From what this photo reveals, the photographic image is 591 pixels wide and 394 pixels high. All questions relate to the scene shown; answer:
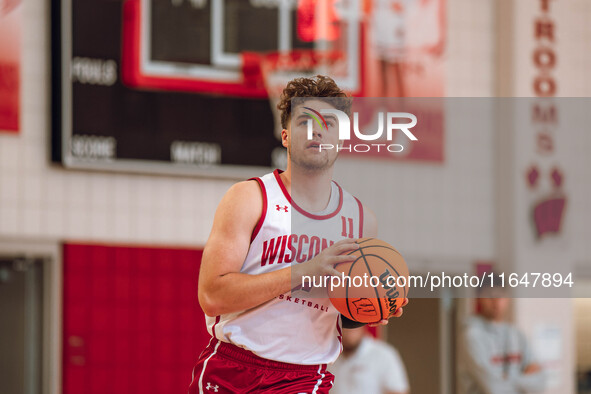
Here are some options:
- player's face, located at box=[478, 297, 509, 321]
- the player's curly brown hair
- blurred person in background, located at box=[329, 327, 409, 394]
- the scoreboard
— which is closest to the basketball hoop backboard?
the scoreboard

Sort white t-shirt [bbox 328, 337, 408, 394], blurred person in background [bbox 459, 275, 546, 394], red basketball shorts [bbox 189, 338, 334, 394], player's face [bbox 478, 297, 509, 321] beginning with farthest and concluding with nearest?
white t-shirt [bbox 328, 337, 408, 394] → player's face [bbox 478, 297, 509, 321] → blurred person in background [bbox 459, 275, 546, 394] → red basketball shorts [bbox 189, 338, 334, 394]

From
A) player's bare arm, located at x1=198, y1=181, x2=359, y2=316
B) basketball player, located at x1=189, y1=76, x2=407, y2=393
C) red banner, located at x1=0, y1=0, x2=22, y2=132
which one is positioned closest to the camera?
player's bare arm, located at x1=198, y1=181, x2=359, y2=316

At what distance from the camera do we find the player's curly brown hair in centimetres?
316

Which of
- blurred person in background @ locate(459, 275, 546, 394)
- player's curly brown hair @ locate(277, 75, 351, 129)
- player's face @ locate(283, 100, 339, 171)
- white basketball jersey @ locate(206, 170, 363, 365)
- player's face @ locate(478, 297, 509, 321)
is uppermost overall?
player's curly brown hair @ locate(277, 75, 351, 129)

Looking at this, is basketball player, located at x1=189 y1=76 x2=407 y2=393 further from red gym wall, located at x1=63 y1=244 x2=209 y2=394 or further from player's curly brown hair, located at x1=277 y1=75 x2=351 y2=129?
red gym wall, located at x1=63 y1=244 x2=209 y2=394

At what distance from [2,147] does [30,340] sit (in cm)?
159

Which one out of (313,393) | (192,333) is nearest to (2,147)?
(192,333)

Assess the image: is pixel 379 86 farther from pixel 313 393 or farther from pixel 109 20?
pixel 313 393

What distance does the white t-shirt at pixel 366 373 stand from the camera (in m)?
7.26

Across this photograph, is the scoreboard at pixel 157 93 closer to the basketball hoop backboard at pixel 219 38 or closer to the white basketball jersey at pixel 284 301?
the basketball hoop backboard at pixel 219 38

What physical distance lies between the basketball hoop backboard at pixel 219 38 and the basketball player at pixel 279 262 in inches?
206

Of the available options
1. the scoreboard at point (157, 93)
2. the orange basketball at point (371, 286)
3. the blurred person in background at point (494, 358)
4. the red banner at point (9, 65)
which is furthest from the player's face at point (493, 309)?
the red banner at point (9, 65)

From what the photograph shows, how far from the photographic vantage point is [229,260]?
9.89 feet

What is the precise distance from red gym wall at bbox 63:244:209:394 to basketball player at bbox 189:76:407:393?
5.26 meters
